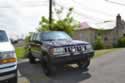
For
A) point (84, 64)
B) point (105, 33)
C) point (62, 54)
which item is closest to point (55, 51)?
point (62, 54)

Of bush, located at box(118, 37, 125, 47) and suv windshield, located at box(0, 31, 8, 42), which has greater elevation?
suv windshield, located at box(0, 31, 8, 42)

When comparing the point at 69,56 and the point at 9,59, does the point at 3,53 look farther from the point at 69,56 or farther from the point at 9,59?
the point at 69,56

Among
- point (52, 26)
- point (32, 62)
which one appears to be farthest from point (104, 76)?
point (52, 26)

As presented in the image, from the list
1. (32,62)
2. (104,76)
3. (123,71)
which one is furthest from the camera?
(32,62)

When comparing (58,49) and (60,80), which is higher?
(58,49)

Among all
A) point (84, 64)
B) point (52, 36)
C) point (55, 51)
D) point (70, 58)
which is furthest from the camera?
point (52, 36)

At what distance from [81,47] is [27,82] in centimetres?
259

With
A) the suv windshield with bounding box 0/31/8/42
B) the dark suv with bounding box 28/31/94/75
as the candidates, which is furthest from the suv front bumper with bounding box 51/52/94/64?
the suv windshield with bounding box 0/31/8/42

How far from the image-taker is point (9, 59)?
6.18m

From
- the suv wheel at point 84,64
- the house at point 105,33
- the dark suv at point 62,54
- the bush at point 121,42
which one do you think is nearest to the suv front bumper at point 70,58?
the dark suv at point 62,54

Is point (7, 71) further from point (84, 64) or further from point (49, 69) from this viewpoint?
point (84, 64)

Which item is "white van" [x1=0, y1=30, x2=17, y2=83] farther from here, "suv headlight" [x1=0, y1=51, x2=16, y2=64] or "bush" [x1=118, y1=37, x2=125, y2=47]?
"bush" [x1=118, y1=37, x2=125, y2=47]

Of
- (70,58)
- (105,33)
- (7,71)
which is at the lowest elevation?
(7,71)

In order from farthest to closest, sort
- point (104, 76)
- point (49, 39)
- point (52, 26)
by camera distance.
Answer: point (52, 26) → point (49, 39) → point (104, 76)
